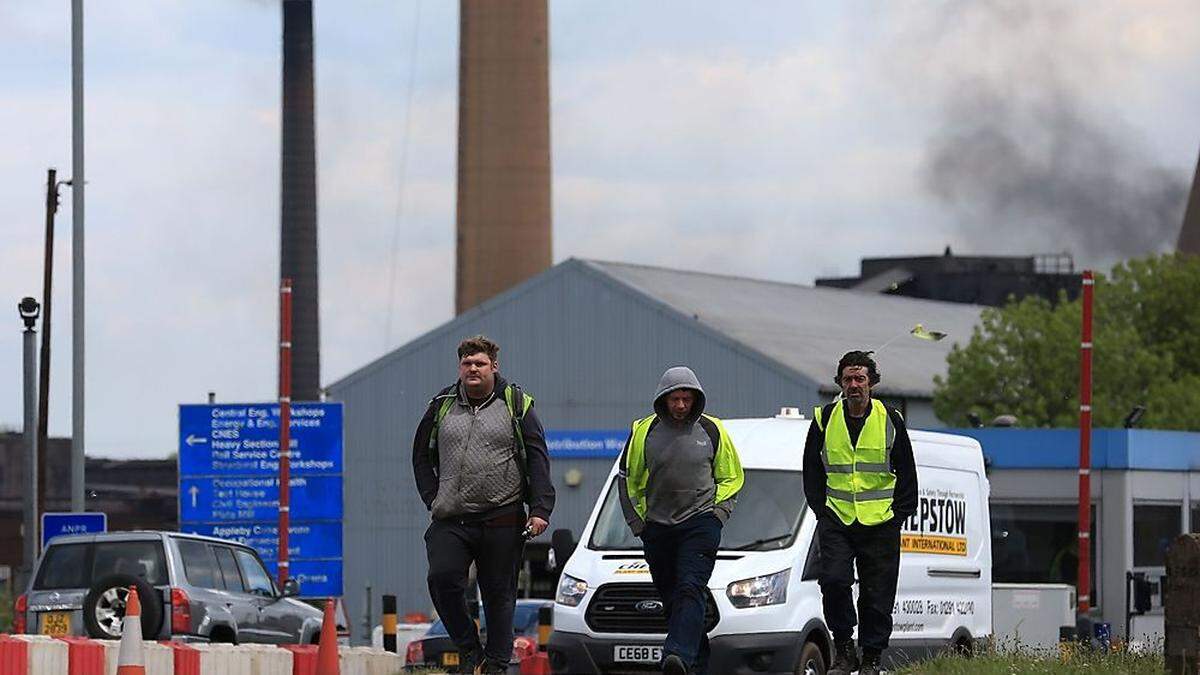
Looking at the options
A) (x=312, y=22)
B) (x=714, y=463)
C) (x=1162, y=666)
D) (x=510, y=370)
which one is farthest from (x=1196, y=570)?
(x=312, y=22)

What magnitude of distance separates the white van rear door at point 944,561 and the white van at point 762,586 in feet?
0.06

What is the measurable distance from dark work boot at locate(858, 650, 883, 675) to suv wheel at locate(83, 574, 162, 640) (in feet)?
30.9

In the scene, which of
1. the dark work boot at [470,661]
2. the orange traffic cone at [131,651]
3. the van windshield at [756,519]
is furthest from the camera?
the van windshield at [756,519]

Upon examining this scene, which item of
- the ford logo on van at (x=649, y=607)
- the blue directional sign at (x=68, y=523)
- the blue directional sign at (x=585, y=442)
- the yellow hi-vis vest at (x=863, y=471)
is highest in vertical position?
the blue directional sign at (x=585, y=442)

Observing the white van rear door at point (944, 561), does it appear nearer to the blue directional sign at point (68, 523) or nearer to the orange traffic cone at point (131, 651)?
the orange traffic cone at point (131, 651)

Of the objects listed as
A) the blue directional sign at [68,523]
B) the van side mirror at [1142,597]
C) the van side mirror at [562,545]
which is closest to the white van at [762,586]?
the van side mirror at [562,545]

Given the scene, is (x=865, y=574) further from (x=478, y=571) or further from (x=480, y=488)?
(x=480, y=488)

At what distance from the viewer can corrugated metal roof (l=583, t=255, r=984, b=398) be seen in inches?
2721

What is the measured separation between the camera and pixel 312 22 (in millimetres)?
83250

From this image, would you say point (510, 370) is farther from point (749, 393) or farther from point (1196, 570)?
point (1196, 570)

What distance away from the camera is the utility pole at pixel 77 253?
3344 centimetres

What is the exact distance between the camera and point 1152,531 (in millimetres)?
37375

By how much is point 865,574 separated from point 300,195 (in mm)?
68812

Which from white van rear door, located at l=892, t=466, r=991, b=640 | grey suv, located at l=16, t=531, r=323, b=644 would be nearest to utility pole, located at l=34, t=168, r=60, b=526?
grey suv, located at l=16, t=531, r=323, b=644
